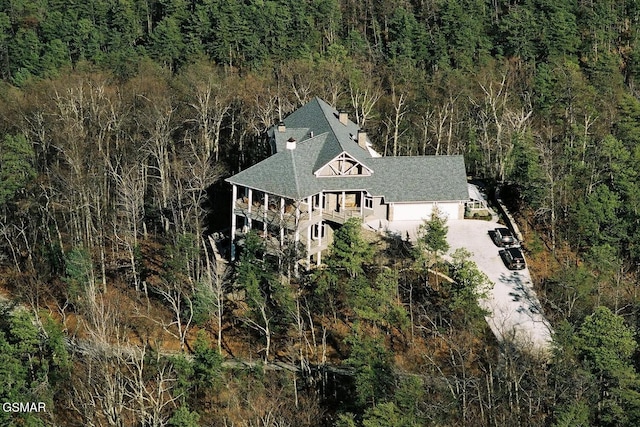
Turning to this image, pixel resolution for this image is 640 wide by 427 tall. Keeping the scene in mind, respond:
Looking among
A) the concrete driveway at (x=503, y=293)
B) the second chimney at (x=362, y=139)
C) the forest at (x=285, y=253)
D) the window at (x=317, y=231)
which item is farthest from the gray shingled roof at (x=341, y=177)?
the forest at (x=285, y=253)

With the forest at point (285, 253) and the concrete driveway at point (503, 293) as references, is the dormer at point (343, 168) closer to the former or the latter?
the forest at point (285, 253)

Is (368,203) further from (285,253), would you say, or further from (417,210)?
(285,253)

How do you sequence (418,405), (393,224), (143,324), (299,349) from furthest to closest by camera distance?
(393,224), (143,324), (299,349), (418,405)

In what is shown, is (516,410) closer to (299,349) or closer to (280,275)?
(299,349)

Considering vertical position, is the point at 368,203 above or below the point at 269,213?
above

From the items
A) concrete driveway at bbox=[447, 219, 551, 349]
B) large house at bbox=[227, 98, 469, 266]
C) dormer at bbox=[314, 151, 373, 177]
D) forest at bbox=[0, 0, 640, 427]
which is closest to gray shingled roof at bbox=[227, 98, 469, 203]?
large house at bbox=[227, 98, 469, 266]

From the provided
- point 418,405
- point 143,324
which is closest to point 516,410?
point 418,405

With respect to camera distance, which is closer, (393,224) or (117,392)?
(117,392)

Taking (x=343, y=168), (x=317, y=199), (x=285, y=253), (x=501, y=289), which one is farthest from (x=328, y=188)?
(x=501, y=289)
